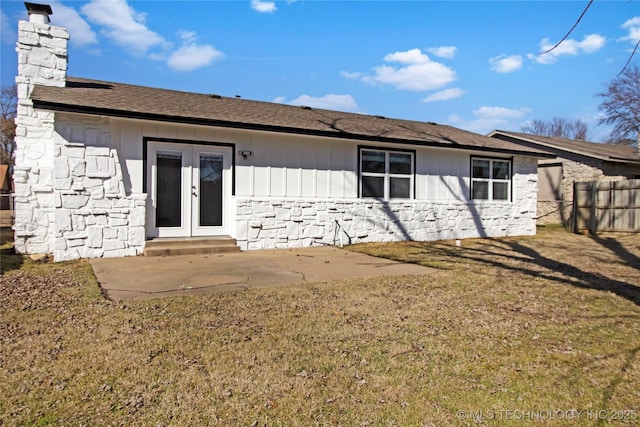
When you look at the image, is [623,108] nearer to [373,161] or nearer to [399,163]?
[399,163]

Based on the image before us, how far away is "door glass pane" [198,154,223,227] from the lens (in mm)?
9430

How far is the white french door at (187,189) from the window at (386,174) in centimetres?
379

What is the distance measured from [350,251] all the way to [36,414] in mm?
7673

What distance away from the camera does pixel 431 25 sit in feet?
39.1

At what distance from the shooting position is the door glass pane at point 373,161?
1133 cm

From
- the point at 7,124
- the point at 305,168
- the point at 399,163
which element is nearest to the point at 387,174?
the point at 399,163

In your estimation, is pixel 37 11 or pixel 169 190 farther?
pixel 37 11

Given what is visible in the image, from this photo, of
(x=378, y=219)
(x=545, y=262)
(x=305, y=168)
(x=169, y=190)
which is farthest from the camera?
(x=378, y=219)

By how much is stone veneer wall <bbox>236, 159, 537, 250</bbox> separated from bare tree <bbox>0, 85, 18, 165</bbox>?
2804cm

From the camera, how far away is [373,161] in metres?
11.5

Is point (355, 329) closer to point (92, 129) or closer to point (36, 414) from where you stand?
point (36, 414)

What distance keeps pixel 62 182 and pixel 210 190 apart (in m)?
2.90

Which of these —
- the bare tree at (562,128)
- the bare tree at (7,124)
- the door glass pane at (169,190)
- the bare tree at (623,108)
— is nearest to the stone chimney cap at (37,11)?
the door glass pane at (169,190)

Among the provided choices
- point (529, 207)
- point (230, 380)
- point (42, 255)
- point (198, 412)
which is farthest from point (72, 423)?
point (529, 207)
